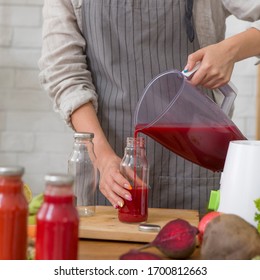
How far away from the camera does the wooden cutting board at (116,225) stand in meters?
1.10

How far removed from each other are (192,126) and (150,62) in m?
0.40

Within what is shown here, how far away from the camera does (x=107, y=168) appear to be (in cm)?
135

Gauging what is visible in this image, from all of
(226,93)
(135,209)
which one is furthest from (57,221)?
(226,93)

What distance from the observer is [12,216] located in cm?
76

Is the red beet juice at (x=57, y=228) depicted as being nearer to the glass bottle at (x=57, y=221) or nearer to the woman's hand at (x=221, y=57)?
the glass bottle at (x=57, y=221)

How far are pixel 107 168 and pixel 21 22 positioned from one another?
4.05 ft

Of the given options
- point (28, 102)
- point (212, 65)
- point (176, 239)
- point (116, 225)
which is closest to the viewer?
point (176, 239)

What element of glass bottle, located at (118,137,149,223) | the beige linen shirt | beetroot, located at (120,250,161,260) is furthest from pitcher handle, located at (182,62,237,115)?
beetroot, located at (120,250,161,260)

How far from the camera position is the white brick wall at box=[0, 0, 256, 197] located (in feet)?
7.85

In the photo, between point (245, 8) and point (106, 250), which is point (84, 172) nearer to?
point (106, 250)

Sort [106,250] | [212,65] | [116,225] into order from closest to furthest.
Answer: [106,250] → [116,225] → [212,65]
